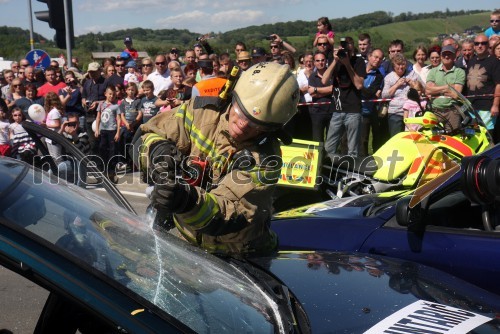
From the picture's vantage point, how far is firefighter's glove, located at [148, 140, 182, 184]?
2.57 metres

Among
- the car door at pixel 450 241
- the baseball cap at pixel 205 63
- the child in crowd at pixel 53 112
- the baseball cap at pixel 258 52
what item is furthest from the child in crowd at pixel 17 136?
the car door at pixel 450 241

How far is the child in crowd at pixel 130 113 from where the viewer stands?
411 inches

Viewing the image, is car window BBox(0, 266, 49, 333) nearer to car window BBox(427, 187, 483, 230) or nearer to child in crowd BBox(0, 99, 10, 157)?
car window BBox(427, 187, 483, 230)

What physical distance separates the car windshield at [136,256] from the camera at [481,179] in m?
1.26

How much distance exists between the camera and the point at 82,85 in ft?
41.5

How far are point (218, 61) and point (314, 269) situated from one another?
832 centimetres

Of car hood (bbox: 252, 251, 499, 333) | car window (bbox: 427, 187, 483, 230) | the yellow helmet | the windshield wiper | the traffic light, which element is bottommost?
car window (bbox: 427, 187, 483, 230)

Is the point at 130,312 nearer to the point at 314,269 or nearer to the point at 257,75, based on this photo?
the point at 314,269

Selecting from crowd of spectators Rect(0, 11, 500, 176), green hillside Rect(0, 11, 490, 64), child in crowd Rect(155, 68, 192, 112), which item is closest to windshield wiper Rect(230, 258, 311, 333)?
crowd of spectators Rect(0, 11, 500, 176)

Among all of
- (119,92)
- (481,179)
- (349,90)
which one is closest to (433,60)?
(349,90)

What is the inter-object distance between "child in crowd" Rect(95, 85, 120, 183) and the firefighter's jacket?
7668mm

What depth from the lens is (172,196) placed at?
2.29 metres

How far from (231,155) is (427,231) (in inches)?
52.0

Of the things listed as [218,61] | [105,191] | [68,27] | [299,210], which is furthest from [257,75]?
[68,27]
